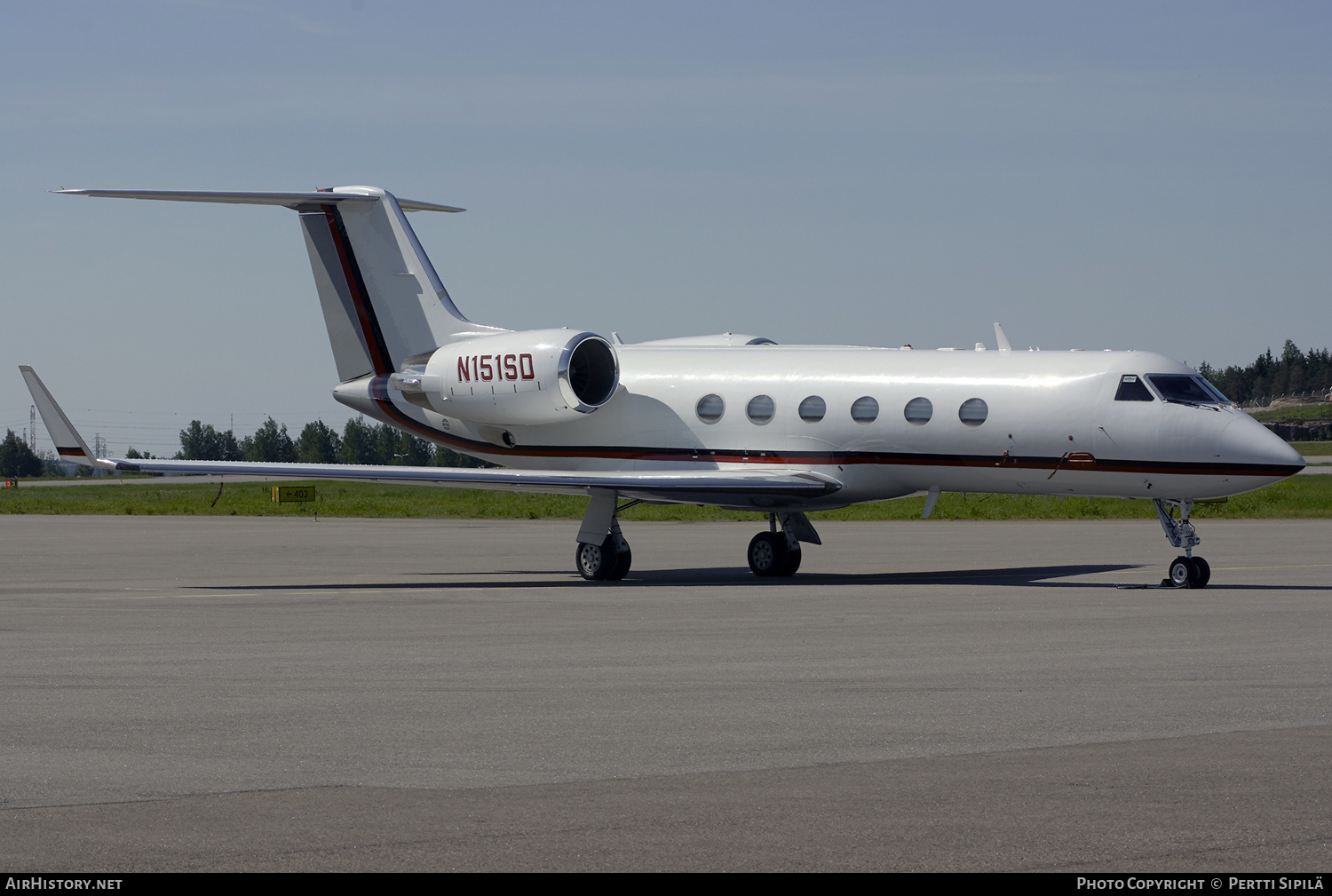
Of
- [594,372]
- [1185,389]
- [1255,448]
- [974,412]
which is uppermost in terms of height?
[594,372]

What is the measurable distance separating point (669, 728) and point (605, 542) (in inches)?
553

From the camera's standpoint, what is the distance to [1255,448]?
20.1 m

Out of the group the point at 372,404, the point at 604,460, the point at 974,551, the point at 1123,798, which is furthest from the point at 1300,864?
the point at 974,551

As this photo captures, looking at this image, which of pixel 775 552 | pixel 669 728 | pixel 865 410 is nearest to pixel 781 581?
pixel 775 552

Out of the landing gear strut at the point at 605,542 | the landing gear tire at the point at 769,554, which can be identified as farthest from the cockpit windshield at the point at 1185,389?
the landing gear strut at the point at 605,542

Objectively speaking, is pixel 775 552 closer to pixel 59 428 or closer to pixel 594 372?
pixel 594 372

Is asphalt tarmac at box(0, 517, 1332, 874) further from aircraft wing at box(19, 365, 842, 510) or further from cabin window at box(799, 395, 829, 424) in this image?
cabin window at box(799, 395, 829, 424)

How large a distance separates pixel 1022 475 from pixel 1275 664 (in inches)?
372

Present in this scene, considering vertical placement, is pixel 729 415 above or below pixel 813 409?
above

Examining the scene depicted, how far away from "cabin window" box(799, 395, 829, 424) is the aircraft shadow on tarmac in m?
2.47

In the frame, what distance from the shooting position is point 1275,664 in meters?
12.5

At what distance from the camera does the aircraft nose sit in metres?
20.0

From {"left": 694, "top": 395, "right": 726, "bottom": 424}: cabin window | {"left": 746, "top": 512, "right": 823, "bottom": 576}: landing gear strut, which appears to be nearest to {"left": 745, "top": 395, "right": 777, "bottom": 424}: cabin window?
{"left": 694, "top": 395, "right": 726, "bottom": 424}: cabin window
